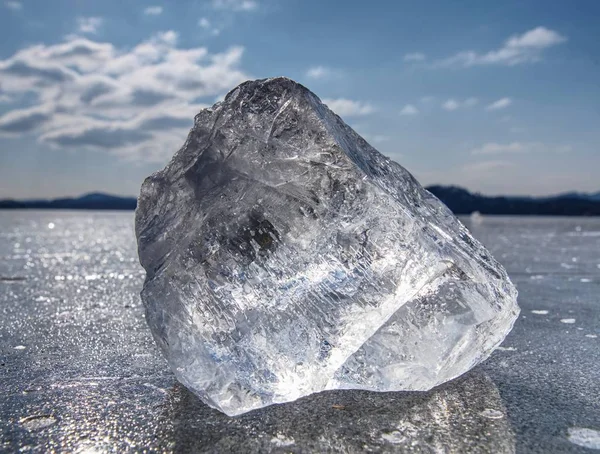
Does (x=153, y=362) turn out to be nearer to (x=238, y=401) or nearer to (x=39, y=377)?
(x=39, y=377)

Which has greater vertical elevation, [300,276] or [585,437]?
[300,276]

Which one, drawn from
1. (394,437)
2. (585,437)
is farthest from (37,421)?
(585,437)

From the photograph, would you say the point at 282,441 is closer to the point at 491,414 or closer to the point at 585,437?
the point at 491,414

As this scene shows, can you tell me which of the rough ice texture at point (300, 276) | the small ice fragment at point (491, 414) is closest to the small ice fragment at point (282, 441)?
the rough ice texture at point (300, 276)

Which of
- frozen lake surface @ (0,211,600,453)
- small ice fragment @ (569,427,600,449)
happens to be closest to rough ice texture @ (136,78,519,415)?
frozen lake surface @ (0,211,600,453)

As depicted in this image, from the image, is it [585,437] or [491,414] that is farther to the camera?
[491,414]

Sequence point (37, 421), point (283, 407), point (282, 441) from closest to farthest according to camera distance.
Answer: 1. point (282, 441)
2. point (37, 421)
3. point (283, 407)

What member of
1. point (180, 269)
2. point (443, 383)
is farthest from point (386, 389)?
point (180, 269)
